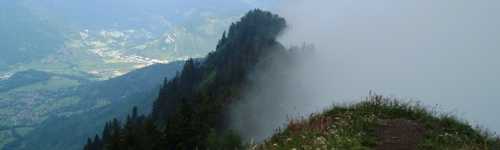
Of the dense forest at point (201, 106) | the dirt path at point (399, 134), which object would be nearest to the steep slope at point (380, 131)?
the dirt path at point (399, 134)

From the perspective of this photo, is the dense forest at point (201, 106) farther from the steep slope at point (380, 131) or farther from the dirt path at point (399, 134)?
the dirt path at point (399, 134)

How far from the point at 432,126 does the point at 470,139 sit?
141 centimetres

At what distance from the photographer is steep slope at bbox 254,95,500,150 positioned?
676 inches

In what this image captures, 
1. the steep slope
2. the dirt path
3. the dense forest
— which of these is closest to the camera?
the steep slope

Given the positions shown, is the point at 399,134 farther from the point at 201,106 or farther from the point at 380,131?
the point at 201,106

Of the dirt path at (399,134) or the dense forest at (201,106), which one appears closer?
the dirt path at (399,134)

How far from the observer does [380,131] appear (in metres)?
18.7

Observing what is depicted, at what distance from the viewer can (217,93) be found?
12256cm

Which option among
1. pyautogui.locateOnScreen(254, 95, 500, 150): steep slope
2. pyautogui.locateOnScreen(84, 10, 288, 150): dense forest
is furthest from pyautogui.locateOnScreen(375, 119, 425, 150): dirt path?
pyautogui.locateOnScreen(84, 10, 288, 150): dense forest

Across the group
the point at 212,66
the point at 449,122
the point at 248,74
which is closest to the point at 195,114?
the point at 248,74

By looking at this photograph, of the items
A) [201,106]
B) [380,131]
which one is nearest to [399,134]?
[380,131]

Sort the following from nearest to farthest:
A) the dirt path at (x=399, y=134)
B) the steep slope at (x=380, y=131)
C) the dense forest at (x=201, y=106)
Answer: the steep slope at (x=380, y=131)
the dirt path at (x=399, y=134)
the dense forest at (x=201, y=106)

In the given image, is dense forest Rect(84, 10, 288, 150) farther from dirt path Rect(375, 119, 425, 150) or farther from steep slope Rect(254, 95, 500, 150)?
dirt path Rect(375, 119, 425, 150)

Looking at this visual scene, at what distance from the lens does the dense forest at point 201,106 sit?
7956cm
